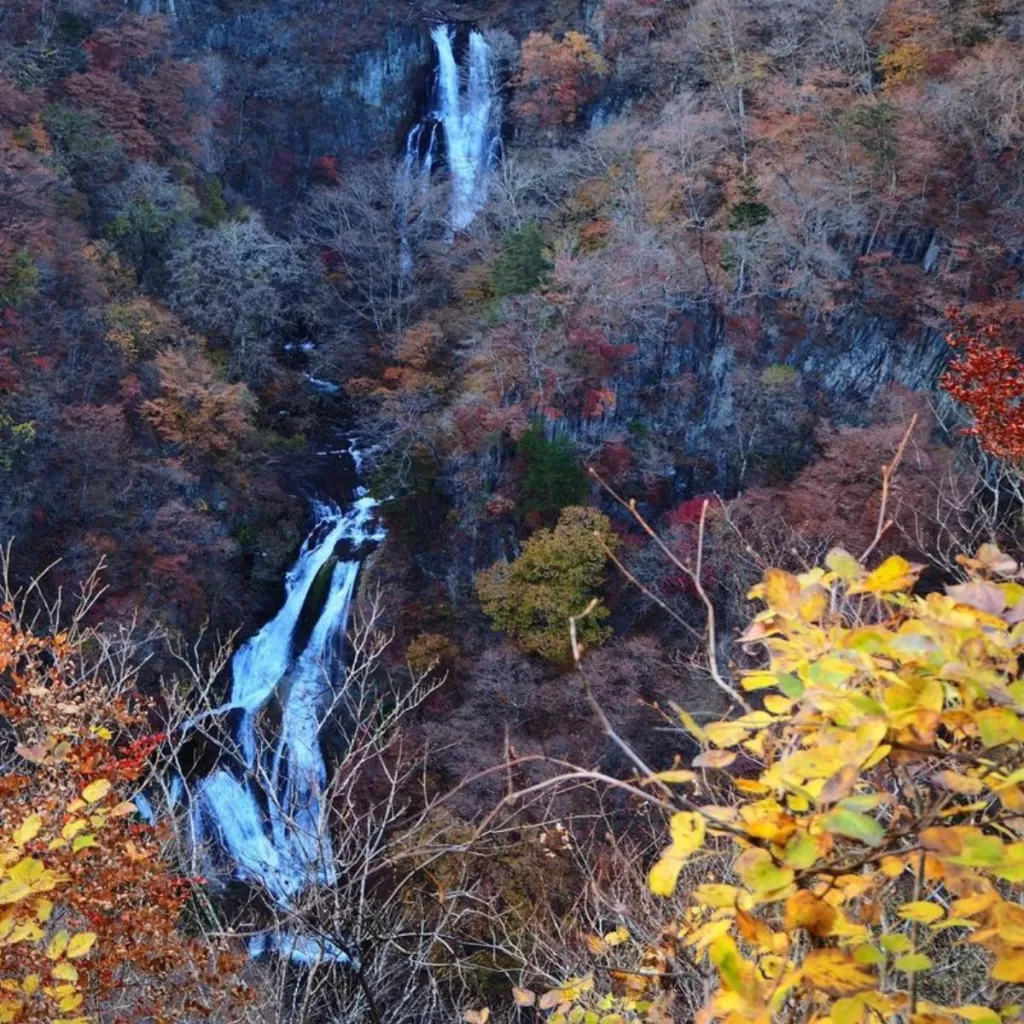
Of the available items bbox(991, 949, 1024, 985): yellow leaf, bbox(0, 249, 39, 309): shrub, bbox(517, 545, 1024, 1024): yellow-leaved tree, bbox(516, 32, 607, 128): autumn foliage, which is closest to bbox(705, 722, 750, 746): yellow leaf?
bbox(517, 545, 1024, 1024): yellow-leaved tree

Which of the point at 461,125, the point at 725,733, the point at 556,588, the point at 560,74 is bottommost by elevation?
the point at 556,588

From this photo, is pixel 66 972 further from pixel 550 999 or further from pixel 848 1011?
pixel 848 1011

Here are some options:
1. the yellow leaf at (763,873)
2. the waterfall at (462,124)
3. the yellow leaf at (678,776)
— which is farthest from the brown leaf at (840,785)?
the waterfall at (462,124)

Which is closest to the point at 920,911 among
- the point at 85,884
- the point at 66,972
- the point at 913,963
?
the point at 913,963

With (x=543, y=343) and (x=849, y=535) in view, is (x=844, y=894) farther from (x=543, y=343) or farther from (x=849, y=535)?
(x=543, y=343)

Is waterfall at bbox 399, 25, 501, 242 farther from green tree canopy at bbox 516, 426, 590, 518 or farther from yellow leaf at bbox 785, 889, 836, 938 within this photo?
Answer: yellow leaf at bbox 785, 889, 836, 938

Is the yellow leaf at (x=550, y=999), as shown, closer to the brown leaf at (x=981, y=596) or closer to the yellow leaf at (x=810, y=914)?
the yellow leaf at (x=810, y=914)

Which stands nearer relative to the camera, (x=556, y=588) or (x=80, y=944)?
(x=80, y=944)
